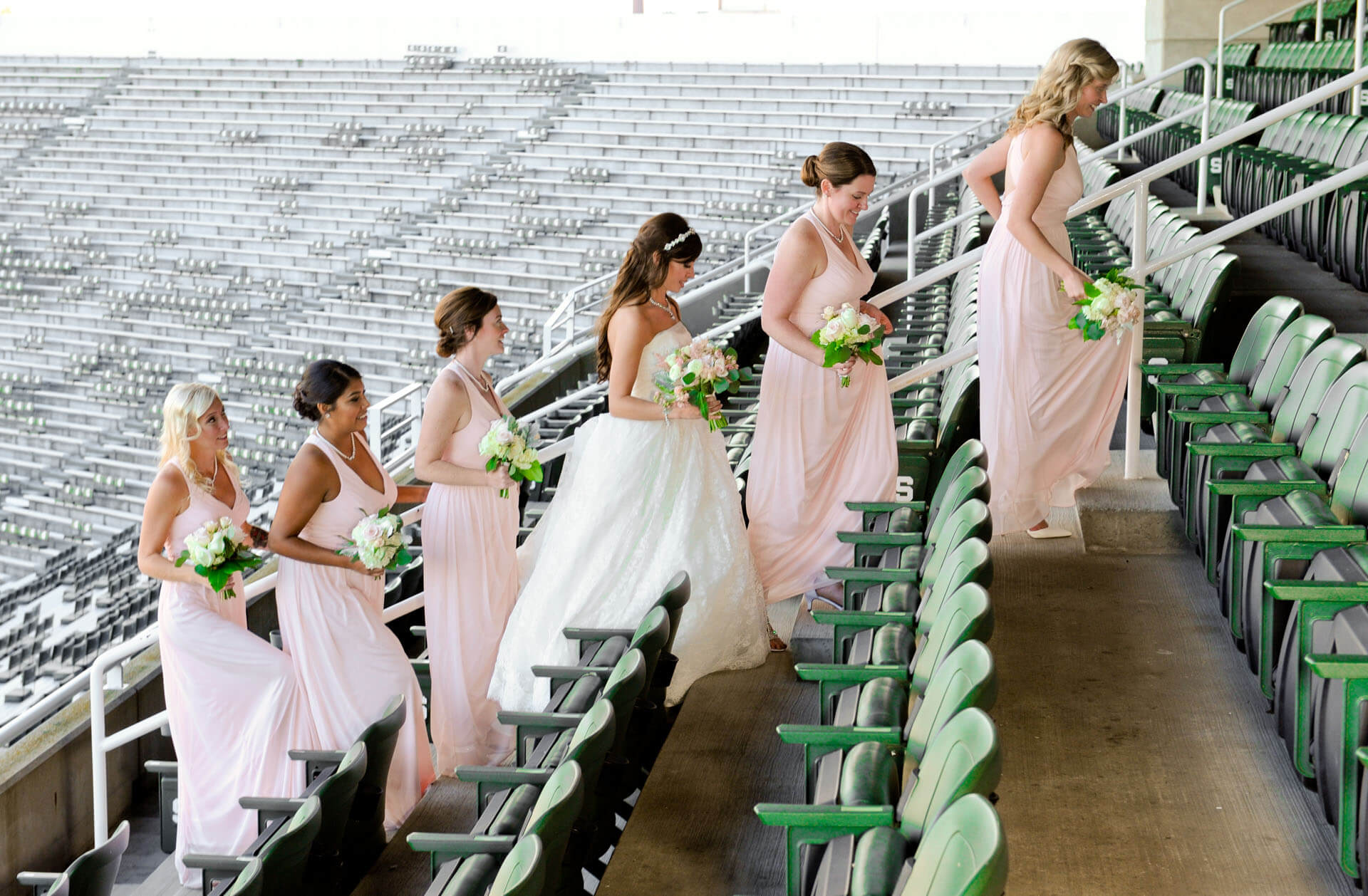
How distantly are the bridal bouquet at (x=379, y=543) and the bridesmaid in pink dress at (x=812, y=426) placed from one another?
3.13ft

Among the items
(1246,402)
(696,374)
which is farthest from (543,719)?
(1246,402)

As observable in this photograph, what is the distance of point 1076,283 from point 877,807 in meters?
1.96

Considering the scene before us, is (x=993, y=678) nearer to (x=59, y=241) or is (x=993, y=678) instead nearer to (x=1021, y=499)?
(x=1021, y=499)

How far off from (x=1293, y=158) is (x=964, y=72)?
50.0ft

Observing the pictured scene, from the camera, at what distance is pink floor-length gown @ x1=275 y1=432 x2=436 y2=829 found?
377 cm

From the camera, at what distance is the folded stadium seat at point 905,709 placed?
2.07 meters

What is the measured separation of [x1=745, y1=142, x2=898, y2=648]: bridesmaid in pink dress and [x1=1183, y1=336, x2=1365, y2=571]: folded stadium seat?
0.78 meters

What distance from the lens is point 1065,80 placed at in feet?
11.4

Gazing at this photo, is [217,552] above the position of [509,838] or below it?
above

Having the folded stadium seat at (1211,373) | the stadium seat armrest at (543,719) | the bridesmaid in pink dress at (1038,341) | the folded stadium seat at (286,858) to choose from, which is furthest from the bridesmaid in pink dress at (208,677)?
the folded stadium seat at (1211,373)

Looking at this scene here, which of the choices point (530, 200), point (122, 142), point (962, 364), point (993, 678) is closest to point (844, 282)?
point (962, 364)

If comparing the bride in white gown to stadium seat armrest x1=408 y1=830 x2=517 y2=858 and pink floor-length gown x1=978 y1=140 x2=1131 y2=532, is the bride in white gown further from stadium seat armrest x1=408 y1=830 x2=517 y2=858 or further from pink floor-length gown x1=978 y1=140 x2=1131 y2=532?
stadium seat armrest x1=408 y1=830 x2=517 y2=858

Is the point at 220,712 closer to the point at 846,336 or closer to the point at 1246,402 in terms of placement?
the point at 846,336

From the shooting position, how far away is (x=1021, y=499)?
3957 millimetres
